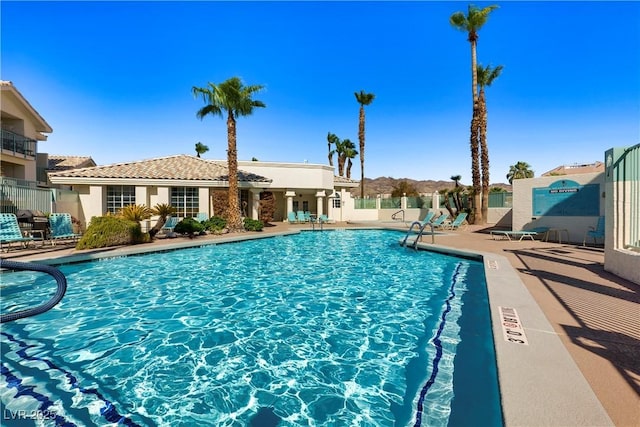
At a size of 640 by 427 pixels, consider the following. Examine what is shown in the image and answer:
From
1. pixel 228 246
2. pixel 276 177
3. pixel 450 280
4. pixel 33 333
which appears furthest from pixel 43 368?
pixel 276 177

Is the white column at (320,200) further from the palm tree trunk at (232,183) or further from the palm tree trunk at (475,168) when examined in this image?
the palm tree trunk at (475,168)

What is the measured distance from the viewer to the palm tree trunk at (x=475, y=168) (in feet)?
69.6

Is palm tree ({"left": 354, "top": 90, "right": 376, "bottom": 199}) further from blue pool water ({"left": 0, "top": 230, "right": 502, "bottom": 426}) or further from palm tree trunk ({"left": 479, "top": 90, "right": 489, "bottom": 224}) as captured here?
blue pool water ({"left": 0, "top": 230, "right": 502, "bottom": 426})

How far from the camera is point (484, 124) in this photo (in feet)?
70.9

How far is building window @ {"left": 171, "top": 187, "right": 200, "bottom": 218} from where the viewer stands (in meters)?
20.6

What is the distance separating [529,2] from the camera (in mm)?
11930

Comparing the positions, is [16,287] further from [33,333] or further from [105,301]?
[33,333]

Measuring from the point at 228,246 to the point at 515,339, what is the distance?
13.0m

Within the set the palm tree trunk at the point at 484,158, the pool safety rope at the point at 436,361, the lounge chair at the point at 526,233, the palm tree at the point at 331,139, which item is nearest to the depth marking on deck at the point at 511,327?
the pool safety rope at the point at 436,361

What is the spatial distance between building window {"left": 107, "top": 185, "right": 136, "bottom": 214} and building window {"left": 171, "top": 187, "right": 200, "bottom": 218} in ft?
7.97

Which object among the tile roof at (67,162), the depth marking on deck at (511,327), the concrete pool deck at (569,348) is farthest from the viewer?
the tile roof at (67,162)

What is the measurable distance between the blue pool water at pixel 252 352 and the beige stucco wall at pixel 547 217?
882 cm

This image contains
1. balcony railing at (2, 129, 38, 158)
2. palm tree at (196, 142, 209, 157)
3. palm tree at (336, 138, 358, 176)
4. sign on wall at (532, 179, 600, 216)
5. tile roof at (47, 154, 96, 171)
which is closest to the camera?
sign on wall at (532, 179, 600, 216)

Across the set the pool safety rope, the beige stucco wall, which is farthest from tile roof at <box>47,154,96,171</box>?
the beige stucco wall
